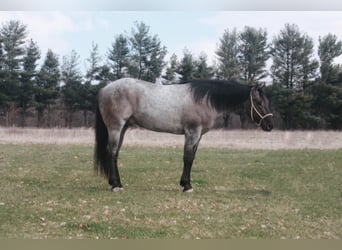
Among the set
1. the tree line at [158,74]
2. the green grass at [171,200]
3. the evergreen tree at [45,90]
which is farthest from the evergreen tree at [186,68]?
the green grass at [171,200]

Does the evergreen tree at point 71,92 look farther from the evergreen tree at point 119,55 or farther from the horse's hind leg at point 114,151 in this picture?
the horse's hind leg at point 114,151

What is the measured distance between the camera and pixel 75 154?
44.3 feet

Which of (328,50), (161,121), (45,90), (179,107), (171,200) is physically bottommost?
(171,200)

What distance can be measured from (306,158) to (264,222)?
25.4ft

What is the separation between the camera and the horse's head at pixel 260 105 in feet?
25.6

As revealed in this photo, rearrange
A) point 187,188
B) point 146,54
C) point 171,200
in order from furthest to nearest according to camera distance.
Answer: point 146,54 → point 187,188 → point 171,200

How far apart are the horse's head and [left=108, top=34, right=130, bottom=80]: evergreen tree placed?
20.0 metres

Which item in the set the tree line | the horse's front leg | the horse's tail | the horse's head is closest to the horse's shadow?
the horse's front leg

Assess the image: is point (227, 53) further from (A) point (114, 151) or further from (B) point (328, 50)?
(A) point (114, 151)

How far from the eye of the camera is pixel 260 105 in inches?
307

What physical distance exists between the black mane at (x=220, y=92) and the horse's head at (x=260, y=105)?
15cm

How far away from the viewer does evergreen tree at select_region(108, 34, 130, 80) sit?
1068 inches

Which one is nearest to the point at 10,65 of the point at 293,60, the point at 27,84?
the point at 27,84

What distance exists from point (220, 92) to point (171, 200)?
8.09ft
